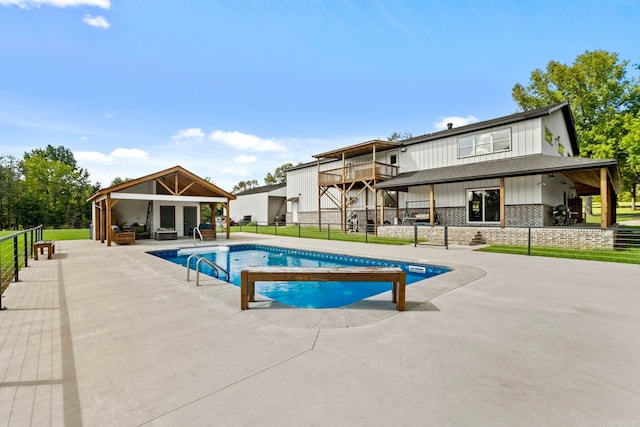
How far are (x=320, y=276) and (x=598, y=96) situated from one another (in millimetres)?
37381

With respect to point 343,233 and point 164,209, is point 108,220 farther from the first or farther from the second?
point 343,233

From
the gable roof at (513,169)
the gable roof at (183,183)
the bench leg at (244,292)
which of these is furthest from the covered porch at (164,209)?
the bench leg at (244,292)

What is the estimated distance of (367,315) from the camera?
427 centimetres

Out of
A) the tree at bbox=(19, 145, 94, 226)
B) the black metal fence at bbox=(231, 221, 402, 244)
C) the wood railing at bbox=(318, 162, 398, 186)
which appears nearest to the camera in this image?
the black metal fence at bbox=(231, 221, 402, 244)

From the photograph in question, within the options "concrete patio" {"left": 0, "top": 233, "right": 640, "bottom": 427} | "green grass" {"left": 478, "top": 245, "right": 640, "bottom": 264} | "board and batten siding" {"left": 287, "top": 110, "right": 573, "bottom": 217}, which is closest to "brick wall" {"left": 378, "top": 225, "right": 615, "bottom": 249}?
"green grass" {"left": 478, "top": 245, "right": 640, "bottom": 264}

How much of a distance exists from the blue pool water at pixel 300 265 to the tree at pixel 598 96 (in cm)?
2855

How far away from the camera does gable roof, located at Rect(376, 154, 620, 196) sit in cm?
1143

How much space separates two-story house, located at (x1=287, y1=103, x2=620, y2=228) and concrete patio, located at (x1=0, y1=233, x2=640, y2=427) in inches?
372

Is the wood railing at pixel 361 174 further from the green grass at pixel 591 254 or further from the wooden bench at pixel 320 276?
the wooden bench at pixel 320 276

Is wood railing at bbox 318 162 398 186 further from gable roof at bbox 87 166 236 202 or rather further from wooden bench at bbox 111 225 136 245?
wooden bench at bbox 111 225 136 245

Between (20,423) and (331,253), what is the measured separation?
986 centimetres

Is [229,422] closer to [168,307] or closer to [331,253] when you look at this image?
[168,307]

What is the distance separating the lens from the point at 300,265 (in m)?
11.2

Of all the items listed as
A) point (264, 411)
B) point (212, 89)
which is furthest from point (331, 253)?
point (212, 89)
